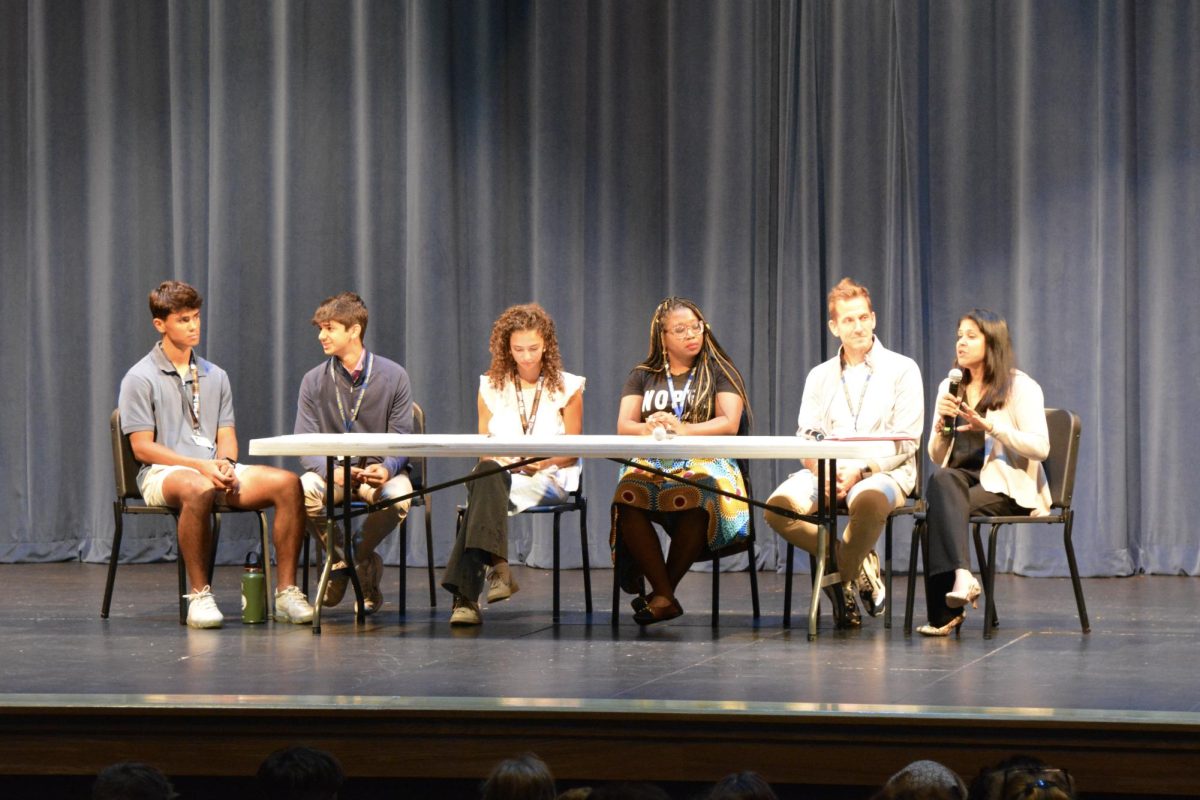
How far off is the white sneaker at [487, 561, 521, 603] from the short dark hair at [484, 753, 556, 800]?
8.13ft

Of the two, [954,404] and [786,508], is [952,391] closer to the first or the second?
[954,404]

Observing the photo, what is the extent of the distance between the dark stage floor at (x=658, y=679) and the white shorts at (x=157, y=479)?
0.38 m

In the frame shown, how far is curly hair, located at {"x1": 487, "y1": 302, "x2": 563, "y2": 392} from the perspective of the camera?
16.4 feet

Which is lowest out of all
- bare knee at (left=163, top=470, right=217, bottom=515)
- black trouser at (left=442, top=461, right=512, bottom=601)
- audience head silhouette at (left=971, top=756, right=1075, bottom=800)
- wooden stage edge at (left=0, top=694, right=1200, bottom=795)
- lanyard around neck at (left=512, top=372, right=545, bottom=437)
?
wooden stage edge at (left=0, top=694, right=1200, bottom=795)

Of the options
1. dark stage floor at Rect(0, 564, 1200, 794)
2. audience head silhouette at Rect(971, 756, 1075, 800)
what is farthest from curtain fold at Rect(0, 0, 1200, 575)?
audience head silhouette at Rect(971, 756, 1075, 800)

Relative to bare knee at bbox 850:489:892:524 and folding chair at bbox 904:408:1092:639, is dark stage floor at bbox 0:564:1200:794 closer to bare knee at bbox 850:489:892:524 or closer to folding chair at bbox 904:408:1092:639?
folding chair at bbox 904:408:1092:639

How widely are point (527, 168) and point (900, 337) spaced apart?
5.94 feet

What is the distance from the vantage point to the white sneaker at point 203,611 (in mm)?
4598

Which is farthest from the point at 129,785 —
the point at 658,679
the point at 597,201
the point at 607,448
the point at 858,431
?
the point at 597,201

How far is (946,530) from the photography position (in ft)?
14.5

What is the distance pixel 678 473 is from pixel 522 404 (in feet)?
1.99

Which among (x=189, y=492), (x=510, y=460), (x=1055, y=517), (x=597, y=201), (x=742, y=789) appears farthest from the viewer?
(x=597, y=201)

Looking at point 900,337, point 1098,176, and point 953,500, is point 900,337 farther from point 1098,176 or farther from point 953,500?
point 953,500

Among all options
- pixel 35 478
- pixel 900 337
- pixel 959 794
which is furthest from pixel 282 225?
pixel 959 794
